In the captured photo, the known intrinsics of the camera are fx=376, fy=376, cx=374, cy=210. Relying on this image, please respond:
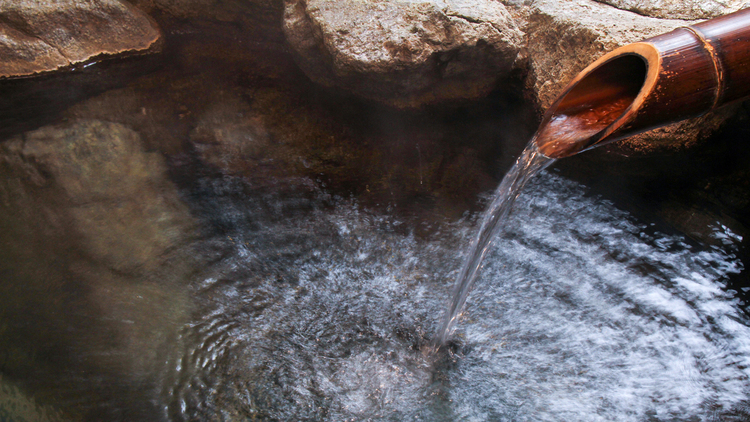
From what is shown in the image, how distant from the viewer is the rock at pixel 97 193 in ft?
7.11

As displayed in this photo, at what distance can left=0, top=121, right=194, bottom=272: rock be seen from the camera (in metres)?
2.17

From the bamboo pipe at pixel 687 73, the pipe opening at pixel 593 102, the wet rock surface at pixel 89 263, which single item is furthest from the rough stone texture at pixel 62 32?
the bamboo pipe at pixel 687 73

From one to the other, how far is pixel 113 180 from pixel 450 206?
7.49 ft

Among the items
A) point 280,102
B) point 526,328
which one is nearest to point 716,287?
point 526,328

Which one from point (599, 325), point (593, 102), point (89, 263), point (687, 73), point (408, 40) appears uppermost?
point (408, 40)

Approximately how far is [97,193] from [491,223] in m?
2.53

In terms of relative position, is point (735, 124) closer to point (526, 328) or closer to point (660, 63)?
point (660, 63)

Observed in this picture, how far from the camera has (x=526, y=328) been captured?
1915mm

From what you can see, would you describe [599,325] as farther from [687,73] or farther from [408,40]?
[408,40]

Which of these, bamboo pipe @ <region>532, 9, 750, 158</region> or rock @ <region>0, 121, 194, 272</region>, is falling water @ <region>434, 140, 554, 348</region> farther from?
rock @ <region>0, 121, 194, 272</region>

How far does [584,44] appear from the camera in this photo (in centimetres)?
268

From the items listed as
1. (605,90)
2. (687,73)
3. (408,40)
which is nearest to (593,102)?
(605,90)

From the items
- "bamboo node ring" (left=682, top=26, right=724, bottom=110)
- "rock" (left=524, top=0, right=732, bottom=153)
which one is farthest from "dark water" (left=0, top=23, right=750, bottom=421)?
"bamboo node ring" (left=682, top=26, right=724, bottom=110)

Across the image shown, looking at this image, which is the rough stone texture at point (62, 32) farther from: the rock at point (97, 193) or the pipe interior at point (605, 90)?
the pipe interior at point (605, 90)
